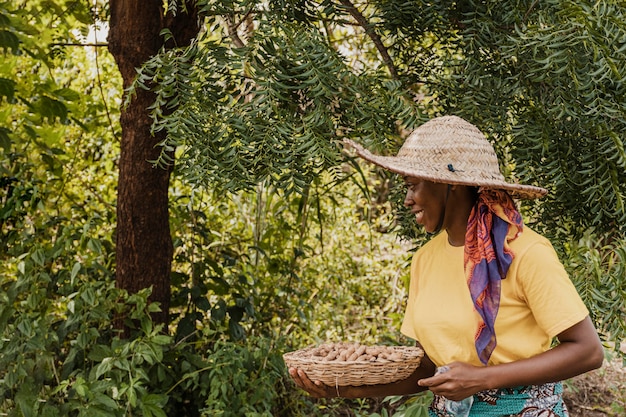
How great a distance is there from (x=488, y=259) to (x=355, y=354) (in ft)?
1.33

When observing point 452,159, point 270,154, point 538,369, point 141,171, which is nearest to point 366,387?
point 538,369

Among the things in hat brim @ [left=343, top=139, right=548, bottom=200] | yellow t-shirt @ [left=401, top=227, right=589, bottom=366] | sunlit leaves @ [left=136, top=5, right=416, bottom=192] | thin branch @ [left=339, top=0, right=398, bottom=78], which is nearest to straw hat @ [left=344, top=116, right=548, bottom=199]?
hat brim @ [left=343, top=139, right=548, bottom=200]

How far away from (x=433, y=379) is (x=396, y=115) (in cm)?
123

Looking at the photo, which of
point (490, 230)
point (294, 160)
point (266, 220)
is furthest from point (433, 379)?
point (266, 220)

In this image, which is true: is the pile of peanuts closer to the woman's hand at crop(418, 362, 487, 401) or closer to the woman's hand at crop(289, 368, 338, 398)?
the woman's hand at crop(289, 368, 338, 398)

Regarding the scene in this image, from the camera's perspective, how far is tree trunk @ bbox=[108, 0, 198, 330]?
3.59 m

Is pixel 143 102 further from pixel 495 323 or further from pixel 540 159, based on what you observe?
pixel 495 323

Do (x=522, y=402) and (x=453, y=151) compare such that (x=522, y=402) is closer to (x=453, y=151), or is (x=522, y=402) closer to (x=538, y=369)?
(x=538, y=369)

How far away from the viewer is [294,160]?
2688 millimetres

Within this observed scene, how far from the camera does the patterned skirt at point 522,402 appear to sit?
75.4 inches

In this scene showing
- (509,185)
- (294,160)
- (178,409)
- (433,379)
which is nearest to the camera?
(433,379)

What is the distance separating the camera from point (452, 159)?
2.06 metres

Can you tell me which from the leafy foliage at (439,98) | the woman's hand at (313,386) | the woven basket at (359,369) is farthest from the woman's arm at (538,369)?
the leafy foliage at (439,98)

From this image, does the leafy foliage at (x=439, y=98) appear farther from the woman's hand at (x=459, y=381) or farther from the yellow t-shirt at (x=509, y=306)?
the woman's hand at (x=459, y=381)
